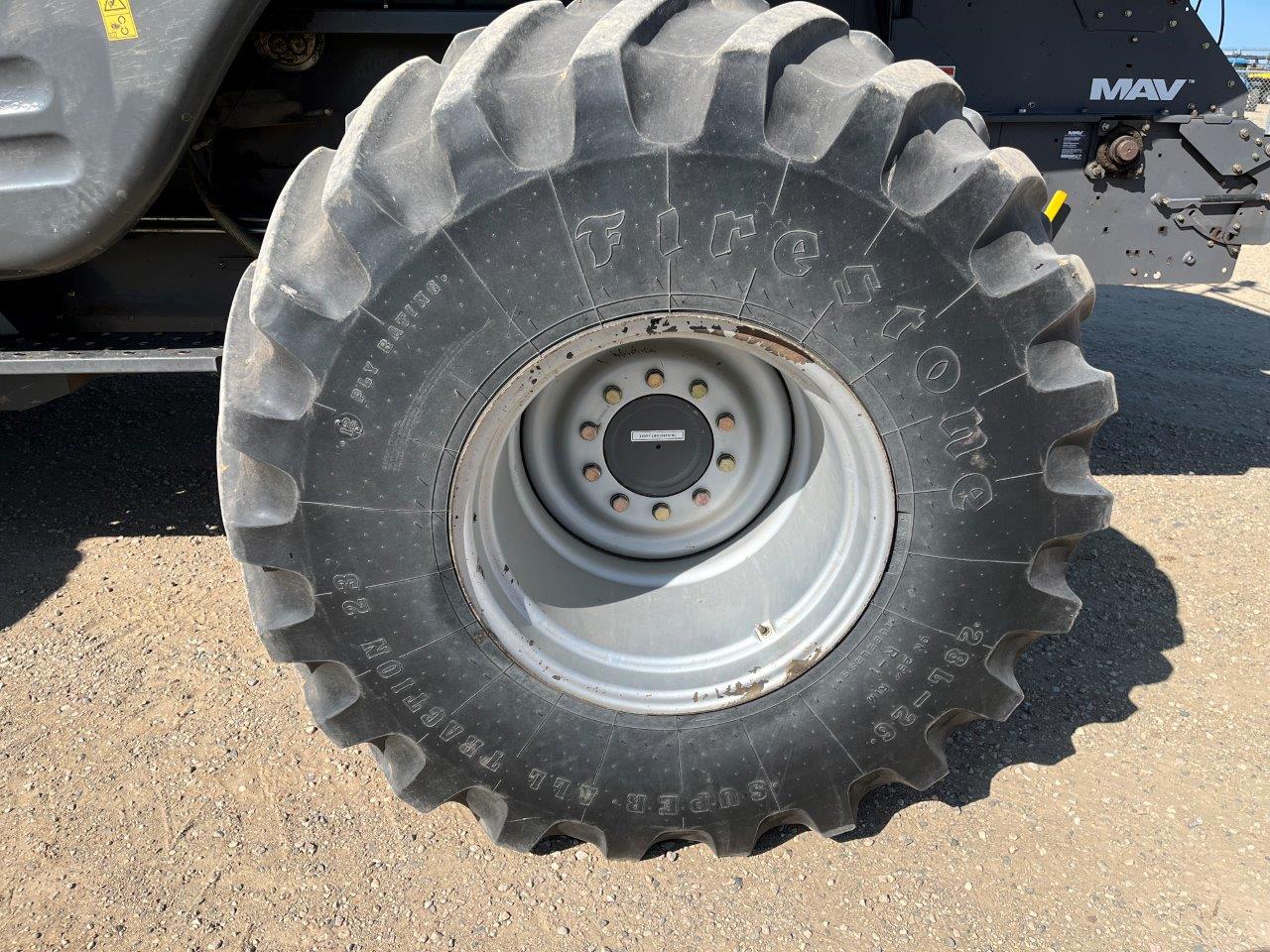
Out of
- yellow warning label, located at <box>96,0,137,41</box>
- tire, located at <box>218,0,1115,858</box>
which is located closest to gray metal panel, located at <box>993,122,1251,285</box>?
tire, located at <box>218,0,1115,858</box>

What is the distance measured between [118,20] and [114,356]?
2.69ft

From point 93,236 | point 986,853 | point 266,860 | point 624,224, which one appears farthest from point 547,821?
point 93,236

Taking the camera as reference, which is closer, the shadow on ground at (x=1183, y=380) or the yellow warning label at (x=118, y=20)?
the yellow warning label at (x=118, y=20)

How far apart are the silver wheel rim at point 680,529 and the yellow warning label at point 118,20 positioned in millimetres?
1103

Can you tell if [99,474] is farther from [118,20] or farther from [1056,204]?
[1056,204]

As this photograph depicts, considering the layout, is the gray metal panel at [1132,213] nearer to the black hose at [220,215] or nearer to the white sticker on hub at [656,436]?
the white sticker on hub at [656,436]

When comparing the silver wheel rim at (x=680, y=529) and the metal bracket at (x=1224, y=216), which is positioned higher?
the metal bracket at (x=1224, y=216)

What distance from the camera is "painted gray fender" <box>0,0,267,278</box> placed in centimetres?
Answer: 188

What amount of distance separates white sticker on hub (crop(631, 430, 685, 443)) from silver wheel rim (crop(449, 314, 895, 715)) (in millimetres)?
16

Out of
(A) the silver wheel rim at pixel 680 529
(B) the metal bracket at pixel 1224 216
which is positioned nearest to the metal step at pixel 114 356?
(A) the silver wheel rim at pixel 680 529

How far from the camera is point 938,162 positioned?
164 centimetres

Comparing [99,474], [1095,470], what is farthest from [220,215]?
[1095,470]

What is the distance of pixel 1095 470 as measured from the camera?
4.05 metres

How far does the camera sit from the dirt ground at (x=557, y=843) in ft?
6.55
